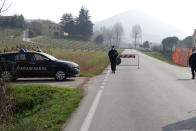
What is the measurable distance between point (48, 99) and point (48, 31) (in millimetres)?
111465

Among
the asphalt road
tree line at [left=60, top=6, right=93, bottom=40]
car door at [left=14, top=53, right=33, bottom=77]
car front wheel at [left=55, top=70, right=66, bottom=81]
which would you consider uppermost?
tree line at [left=60, top=6, right=93, bottom=40]

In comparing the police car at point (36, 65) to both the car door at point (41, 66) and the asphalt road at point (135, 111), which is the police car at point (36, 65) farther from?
the asphalt road at point (135, 111)

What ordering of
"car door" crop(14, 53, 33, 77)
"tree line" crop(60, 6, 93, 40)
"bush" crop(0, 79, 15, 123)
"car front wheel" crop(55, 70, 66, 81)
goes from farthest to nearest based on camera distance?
"tree line" crop(60, 6, 93, 40) → "car front wheel" crop(55, 70, 66, 81) → "car door" crop(14, 53, 33, 77) → "bush" crop(0, 79, 15, 123)

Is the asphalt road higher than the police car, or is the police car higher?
the police car

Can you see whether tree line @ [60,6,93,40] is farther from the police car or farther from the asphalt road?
the asphalt road

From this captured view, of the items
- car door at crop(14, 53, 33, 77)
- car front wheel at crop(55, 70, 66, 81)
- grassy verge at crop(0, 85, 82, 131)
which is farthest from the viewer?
car front wheel at crop(55, 70, 66, 81)

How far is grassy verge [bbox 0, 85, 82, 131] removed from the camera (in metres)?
6.12

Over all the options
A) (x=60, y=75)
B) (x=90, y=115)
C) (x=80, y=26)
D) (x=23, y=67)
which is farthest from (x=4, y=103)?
(x=80, y=26)

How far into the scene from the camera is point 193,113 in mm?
7465

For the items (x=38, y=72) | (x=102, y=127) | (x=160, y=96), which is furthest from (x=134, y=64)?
(x=102, y=127)

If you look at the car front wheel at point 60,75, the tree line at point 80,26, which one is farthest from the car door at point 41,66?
the tree line at point 80,26

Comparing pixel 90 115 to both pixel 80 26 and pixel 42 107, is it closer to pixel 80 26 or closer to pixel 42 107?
pixel 42 107

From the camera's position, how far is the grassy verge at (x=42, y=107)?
20.1ft

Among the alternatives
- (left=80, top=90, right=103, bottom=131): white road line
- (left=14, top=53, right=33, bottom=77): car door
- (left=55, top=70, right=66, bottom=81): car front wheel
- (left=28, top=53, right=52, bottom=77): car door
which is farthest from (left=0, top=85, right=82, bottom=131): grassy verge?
(left=55, top=70, right=66, bottom=81): car front wheel
